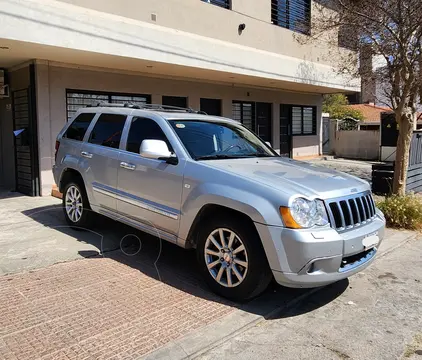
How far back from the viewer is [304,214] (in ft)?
12.5

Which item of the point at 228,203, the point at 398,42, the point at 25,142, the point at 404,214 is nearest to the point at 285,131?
the point at 398,42

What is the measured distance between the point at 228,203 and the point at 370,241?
4.88 ft

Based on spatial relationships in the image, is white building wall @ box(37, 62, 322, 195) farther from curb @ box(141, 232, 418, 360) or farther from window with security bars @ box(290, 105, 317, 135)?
curb @ box(141, 232, 418, 360)

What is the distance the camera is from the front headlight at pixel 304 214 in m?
3.76

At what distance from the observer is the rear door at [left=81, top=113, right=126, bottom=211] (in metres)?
Result: 5.61

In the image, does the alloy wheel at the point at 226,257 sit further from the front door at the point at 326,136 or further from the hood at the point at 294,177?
the front door at the point at 326,136

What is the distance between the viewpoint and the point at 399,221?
7.44m

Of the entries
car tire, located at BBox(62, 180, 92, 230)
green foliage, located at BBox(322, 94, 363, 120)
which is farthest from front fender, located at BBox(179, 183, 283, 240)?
green foliage, located at BBox(322, 94, 363, 120)

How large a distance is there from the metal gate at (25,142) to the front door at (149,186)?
206 inches

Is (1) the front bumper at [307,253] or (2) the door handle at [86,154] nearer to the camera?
(1) the front bumper at [307,253]

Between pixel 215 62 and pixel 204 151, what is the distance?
6998 millimetres

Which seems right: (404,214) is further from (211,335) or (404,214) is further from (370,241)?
(211,335)

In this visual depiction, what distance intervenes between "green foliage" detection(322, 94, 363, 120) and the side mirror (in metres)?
24.5

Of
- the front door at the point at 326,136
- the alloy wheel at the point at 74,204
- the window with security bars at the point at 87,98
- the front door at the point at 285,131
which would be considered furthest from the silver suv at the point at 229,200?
the front door at the point at 326,136
